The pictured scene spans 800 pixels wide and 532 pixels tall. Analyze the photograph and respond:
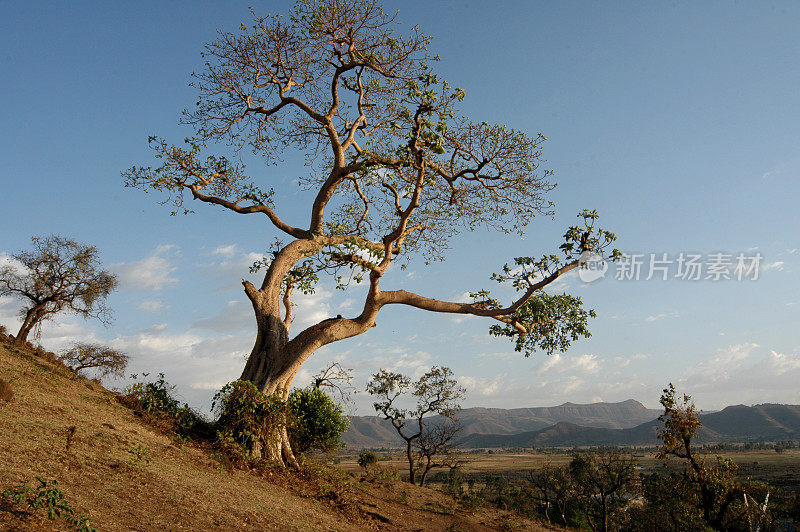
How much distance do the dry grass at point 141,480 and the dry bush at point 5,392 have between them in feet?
0.62

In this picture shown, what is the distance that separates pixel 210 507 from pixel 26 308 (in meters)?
27.4

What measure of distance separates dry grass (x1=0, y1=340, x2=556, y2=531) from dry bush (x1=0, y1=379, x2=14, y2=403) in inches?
7.5

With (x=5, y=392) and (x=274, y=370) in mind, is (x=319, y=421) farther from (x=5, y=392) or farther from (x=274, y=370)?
(x=5, y=392)

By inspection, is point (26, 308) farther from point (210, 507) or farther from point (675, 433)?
point (675, 433)

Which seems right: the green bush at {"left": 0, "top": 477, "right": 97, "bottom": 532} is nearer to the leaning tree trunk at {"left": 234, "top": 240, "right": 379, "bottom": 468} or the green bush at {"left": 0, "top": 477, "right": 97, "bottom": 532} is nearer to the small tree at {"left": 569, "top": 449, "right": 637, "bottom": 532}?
the leaning tree trunk at {"left": 234, "top": 240, "right": 379, "bottom": 468}

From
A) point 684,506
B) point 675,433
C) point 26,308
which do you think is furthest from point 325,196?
point 26,308

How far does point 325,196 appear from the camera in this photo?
1573cm

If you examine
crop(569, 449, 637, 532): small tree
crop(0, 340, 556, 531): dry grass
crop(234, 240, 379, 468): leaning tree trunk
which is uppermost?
crop(234, 240, 379, 468): leaning tree trunk

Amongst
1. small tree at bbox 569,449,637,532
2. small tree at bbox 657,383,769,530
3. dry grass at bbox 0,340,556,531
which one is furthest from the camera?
small tree at bbox 569,449,637,532

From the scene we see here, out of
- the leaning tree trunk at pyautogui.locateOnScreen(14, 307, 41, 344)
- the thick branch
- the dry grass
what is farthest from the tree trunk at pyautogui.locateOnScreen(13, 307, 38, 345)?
the thick branch

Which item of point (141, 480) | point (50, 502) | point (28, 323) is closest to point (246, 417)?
point (141, 480)

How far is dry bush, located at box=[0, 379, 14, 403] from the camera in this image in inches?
410

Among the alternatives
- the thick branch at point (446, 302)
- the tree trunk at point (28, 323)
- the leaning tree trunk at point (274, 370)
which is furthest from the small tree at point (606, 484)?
the tree trunk at point (28, 323)

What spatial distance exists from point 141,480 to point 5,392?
479cm
